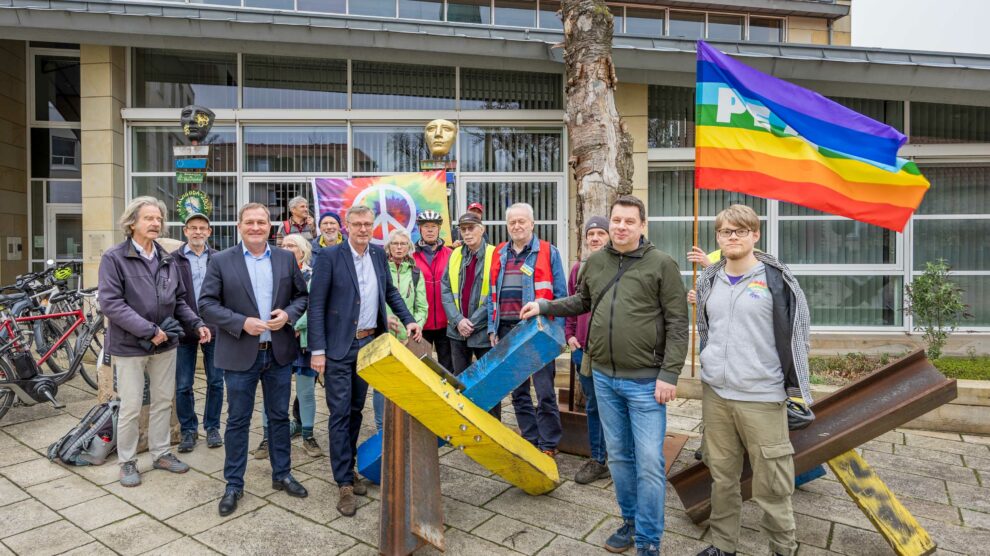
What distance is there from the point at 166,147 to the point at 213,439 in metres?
6.56

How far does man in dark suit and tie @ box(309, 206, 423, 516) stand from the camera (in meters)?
3.71

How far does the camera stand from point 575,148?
17.2 ft

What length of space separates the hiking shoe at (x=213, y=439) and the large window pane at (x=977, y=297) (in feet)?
34.3

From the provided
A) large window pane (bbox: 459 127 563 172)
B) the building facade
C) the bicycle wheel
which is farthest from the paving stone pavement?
large window pane (bbox: 459 127 563 172)

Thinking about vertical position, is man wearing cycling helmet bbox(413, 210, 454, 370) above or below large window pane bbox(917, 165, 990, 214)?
below

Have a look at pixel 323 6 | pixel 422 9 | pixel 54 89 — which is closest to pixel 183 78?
pixel 323 6

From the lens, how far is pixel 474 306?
4715mm

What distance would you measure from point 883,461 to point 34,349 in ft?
27.3

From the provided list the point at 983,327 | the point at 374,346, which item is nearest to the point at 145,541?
the point at 374,346

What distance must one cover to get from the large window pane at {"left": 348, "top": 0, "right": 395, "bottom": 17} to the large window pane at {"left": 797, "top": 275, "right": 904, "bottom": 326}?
8.67 m

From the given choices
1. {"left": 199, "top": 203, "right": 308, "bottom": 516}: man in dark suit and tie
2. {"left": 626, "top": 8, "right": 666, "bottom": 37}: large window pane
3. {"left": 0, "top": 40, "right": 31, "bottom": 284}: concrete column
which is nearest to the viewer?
{"left": 199, "top": 203, "right": 308, "bottom": 516}: man in dark suit and tie

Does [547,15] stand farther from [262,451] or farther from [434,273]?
[262,451]

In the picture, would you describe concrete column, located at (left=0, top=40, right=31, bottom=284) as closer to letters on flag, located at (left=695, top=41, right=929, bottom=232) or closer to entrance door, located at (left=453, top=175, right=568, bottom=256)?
entrance door, located at (left=453, top=175, right=568, bottom=256)

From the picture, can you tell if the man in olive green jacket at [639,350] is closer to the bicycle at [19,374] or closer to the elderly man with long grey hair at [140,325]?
the elderly man with long grey hair at [140,325]
